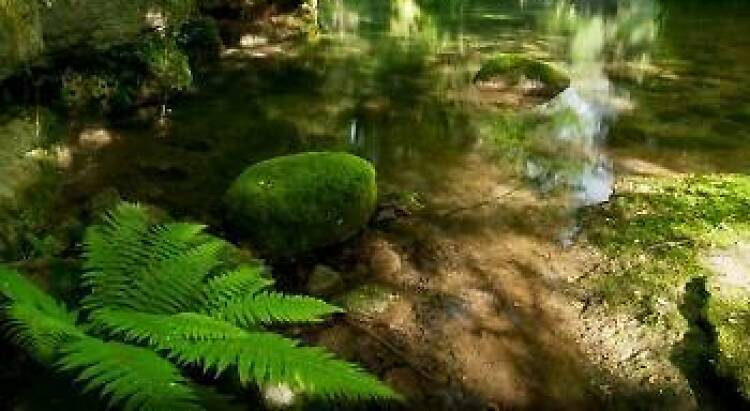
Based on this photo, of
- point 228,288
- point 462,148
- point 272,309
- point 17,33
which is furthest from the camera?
point 462,148

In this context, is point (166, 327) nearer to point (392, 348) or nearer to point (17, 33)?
point (392, 348)

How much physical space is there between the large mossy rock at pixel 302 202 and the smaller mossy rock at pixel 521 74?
5696 millimetres

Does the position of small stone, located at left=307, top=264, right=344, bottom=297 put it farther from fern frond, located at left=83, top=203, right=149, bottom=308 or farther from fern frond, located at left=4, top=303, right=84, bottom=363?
fern frond, located at left=4, top=303, right=84, bottom=363

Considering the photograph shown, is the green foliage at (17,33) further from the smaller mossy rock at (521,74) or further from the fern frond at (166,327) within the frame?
the smaller mossy rock at (521,74)

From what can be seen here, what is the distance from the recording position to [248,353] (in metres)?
2.28

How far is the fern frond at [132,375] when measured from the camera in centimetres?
208

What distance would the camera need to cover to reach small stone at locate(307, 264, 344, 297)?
533cm

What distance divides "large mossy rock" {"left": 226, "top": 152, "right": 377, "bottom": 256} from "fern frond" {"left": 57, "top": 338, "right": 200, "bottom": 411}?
344 centimetres

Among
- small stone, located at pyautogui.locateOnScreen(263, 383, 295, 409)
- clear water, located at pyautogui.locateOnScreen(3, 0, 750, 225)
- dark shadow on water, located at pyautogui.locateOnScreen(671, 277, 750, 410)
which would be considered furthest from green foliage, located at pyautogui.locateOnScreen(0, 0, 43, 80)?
dark shadow on water, located at pyautogui.locateOnScreen(671, 277, 750, 410)

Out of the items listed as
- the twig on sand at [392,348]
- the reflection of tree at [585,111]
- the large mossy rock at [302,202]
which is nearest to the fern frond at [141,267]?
the twig on sand at [392,348]

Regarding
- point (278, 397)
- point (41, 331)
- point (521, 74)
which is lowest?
point (278, 397)

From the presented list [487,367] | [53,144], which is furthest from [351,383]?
[53,144]

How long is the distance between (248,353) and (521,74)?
32.2 ft

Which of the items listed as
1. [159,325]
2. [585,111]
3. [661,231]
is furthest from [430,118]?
[159,325]
